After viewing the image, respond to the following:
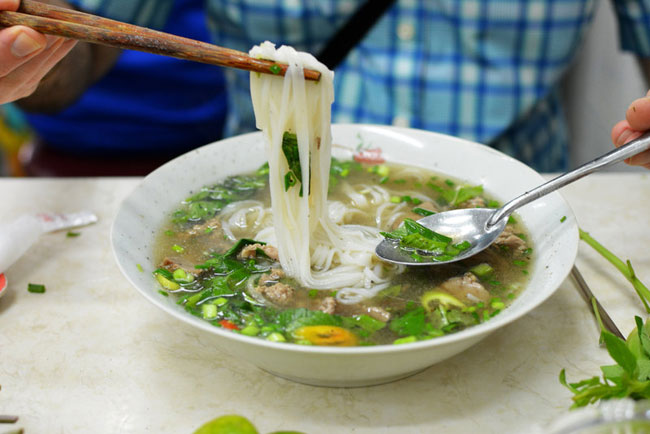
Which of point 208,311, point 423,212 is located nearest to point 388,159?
point 423,212

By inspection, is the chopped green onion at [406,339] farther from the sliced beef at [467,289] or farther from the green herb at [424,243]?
the green herb at [424,243]

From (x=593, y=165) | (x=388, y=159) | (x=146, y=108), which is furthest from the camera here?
(x=146, y=108)

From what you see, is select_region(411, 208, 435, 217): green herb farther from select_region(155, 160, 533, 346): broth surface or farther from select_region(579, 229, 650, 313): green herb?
select_region(579, 229, 650, 313): green herb

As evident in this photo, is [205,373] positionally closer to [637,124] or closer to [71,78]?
[637,124]

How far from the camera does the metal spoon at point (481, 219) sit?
190 centimetres

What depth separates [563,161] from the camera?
Result: 3756 millimetres

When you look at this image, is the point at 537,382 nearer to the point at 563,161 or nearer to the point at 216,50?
the point at 216,50

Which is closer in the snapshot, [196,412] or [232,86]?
[196,412]

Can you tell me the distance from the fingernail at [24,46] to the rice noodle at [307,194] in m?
0.68

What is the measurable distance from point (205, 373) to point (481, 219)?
1.12 metres

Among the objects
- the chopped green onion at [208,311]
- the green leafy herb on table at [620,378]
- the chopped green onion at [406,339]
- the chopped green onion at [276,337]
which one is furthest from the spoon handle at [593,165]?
the chopped green onion at [208,311]

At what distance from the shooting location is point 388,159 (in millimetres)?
2781

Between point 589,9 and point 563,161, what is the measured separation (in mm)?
953

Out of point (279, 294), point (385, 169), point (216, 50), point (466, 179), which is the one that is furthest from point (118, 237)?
point (466, 179)
